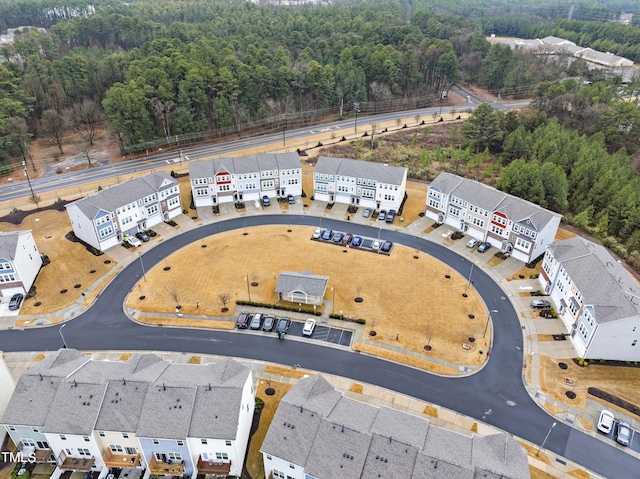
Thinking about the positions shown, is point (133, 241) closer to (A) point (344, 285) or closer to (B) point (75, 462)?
(A) point (344, 285)

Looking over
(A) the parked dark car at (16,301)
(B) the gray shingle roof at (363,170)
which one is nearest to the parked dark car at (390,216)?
(B) the gray shingle roof at (363,170)

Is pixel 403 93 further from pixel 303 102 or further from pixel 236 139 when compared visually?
pixel 236 139

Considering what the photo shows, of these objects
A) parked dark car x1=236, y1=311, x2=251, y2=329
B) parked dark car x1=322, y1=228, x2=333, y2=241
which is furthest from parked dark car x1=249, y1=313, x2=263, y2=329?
parked dark car x1=322, y1=228, x2=333, y2=241

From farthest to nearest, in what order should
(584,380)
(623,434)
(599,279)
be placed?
(599,279) → (584,380) → (623,434)

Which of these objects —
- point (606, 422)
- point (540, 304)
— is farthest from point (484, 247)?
point (606, 422)

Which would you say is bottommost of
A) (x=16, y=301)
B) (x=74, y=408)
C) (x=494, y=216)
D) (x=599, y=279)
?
(x=16, y=301)

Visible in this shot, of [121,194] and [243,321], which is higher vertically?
[121,194]

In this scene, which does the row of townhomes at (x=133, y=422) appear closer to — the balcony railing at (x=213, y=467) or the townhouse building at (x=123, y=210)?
the balcony railing at (x=213, y=467)

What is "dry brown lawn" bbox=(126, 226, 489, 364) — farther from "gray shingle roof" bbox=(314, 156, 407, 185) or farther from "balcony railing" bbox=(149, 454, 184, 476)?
"balcony railing" bbox=(149, 454, 184, 476)
